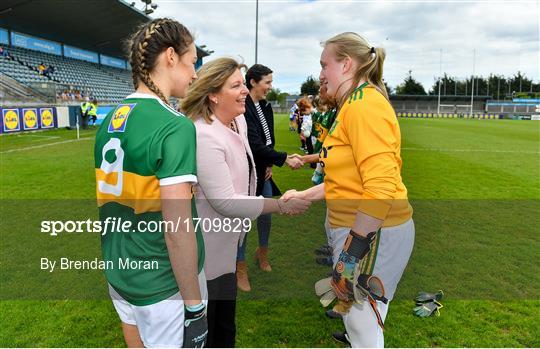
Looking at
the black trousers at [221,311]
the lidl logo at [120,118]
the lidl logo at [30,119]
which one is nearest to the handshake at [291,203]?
the black trousers at [221,311]

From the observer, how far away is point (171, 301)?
5.53 feet

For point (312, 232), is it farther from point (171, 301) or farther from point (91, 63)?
point (91, 63)

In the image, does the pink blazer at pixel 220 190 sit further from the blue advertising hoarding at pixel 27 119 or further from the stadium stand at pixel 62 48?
the stadium stand at pixel 62 48

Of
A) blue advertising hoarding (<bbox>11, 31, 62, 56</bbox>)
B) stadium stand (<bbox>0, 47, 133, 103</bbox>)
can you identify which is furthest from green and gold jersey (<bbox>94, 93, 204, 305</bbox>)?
blue advertising hoarding (<bbox>11, 31, 62, 56</bbox>)

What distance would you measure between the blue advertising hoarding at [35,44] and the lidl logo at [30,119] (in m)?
17.2

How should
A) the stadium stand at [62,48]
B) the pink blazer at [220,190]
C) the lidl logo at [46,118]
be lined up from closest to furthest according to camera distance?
the pink blazer at [220,190]
the lidl logo at [46,118]
the stadium stand at [62,48]

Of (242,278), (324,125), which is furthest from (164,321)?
(324,125)

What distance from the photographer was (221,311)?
248 centimetres

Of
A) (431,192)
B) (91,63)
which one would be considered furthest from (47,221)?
(91,63)

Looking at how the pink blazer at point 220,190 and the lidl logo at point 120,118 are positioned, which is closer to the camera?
the lidl logo at point 120,118

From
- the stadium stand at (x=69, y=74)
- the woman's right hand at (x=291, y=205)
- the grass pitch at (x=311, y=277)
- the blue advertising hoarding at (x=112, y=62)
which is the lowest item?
the grass pitch at (x=311, y=277)

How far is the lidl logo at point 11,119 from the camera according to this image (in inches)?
722

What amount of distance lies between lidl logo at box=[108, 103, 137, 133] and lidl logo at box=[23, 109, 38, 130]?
21649 mm

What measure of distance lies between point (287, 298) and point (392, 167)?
273cm
